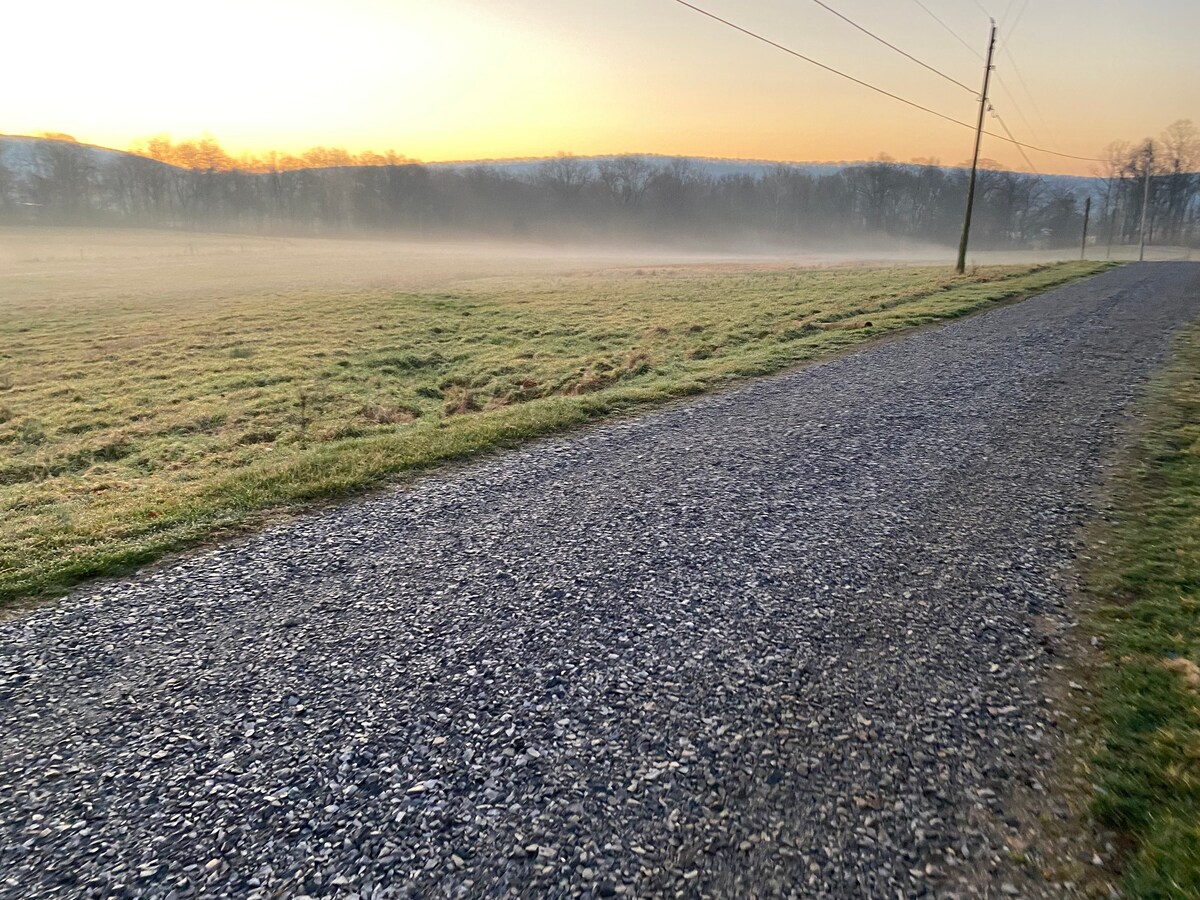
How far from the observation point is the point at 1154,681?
3656mm

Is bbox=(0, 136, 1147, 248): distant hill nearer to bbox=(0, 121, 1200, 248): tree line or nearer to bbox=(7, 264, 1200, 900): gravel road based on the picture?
bbox=(0, 121, 1200, 248): tree line

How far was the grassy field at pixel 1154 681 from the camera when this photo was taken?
8.73 feet

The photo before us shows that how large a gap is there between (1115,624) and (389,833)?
4.55 m

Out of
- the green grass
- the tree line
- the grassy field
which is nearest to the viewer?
the grassy field

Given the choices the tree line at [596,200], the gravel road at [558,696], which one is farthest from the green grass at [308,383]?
the tree line at [596,200]

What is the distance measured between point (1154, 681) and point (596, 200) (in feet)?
626

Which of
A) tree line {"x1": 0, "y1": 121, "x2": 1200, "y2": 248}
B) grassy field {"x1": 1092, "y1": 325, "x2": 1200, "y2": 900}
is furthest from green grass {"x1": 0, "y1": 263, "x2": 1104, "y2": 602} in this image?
tree line {"x1": 0, "y1": 121, "x2": 1200, "y2": 248}

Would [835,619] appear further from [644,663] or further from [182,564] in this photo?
[182,564]

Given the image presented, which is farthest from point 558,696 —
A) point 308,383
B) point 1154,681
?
point 308,383

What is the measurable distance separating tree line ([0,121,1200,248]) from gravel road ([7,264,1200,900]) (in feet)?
394

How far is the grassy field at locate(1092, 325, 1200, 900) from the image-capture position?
2.66 m

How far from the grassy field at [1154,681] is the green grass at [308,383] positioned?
6.57 metres

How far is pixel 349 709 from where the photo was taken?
357cm

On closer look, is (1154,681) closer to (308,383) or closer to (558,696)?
(558,696)
